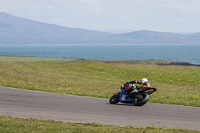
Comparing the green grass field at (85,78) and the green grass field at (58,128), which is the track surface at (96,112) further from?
the green grass field at (85,78)

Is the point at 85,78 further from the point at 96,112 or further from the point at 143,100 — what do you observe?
the point at 96,112

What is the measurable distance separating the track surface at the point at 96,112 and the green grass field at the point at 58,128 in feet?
3.11

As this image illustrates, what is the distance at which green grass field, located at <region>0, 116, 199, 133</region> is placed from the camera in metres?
9.39

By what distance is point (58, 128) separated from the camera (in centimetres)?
970

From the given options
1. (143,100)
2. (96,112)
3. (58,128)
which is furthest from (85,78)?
(58,128)

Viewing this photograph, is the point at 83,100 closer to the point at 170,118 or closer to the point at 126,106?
the point at 126,106

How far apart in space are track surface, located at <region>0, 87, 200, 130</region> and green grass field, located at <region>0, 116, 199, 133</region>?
948mm

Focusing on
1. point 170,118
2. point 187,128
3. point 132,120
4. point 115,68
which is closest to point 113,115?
point 132,120

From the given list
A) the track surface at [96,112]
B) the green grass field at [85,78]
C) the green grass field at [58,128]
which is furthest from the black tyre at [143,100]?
the green grass field at [85,78]

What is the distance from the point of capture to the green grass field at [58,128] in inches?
370

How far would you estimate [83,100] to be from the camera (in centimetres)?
1716

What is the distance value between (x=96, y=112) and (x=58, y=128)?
13.4 ft

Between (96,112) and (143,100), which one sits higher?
(143,100)

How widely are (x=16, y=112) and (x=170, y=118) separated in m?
5.97
